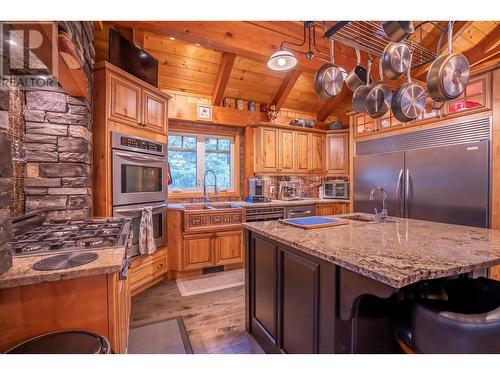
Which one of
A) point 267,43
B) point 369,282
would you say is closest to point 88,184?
point 369,282

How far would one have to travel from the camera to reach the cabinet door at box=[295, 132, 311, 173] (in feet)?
14.9

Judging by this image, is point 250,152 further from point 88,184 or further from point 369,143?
point 88,184

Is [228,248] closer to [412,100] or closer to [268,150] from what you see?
[268,150]

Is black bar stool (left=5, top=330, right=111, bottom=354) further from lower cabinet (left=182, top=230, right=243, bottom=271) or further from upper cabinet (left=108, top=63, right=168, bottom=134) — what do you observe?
lower cabinet (left=182, top=230, right=243, bottom=271)

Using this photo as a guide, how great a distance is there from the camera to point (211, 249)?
3324mm

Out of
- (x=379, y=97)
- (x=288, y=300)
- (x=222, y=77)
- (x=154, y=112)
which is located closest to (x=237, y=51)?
(x=222, y=77)

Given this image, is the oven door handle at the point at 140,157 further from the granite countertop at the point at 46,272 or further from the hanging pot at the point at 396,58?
the hanging pot at the point at 396,58

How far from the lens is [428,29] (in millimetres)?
3779

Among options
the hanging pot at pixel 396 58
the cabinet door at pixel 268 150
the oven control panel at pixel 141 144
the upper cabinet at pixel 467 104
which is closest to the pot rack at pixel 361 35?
the hanging pot at pixel 396 58

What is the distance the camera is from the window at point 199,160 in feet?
12.9
